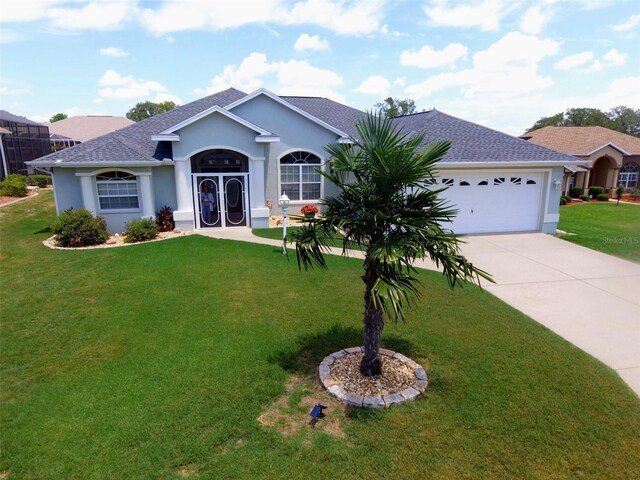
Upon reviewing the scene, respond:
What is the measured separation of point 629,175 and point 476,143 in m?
24.7

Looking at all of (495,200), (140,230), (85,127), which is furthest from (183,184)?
(85,127)

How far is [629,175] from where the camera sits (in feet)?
106

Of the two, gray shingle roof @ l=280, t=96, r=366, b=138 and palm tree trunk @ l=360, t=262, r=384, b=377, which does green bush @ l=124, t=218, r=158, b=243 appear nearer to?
gray shingle roof @ l=280, t=96, r=366, b=138

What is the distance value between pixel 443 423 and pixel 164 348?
4.45 m

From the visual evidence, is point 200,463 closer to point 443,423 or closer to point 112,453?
point 112,453

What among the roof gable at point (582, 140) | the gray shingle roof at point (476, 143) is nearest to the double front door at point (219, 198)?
the gray shingle roof at point (476, 143)

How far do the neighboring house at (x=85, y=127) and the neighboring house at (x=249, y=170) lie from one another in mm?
36285

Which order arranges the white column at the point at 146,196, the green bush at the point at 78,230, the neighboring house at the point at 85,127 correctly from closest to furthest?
the green bush at the point at 78,230 < the white column at the point at 146,196 < the neighboring house at the point at 85,127

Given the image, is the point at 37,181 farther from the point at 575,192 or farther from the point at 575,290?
the point at 575,192

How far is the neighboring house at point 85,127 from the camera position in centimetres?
4712

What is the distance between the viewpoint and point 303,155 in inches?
707

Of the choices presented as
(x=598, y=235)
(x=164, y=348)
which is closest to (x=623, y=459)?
(x=164, y=348)

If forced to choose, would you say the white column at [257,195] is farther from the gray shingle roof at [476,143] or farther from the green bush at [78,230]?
the gray shingle roof at [476,143]

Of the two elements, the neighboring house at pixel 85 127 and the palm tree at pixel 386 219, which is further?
the neighboring house at pixel 85 127
